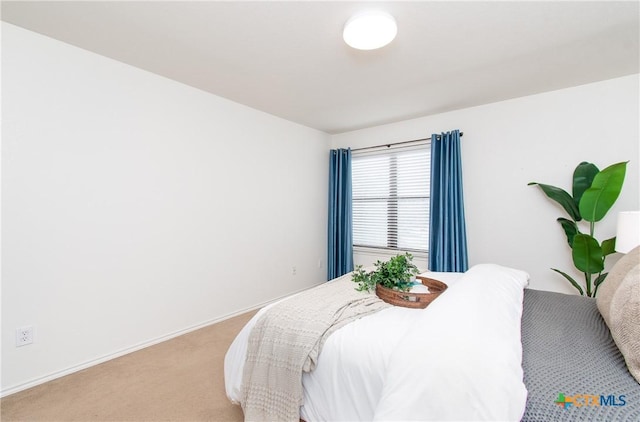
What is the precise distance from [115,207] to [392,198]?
2.98m

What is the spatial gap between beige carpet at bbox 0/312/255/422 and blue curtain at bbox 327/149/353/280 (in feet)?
6.79

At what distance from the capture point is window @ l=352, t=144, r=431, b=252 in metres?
3.61

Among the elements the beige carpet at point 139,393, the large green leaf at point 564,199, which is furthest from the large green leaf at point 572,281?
the beige carpet at point 139,393

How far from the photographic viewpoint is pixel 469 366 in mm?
875

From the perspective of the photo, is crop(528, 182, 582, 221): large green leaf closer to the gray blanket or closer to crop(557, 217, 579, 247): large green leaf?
crop(557, 217, 579, 247): large green leaf

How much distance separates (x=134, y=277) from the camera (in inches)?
92.8

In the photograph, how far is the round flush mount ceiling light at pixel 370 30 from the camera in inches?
65.9

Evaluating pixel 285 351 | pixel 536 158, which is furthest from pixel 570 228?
pixel 285 351

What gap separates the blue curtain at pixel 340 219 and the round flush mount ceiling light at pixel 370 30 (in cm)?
229

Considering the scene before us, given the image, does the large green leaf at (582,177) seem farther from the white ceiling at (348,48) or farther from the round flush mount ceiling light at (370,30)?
the round flush mount ceiling light at (370,30)

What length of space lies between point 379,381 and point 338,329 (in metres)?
0.28

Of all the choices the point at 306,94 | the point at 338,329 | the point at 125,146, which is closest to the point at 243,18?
the point at 306,94

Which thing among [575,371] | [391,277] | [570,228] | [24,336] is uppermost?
[570,228]

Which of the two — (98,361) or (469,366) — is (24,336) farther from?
A: (469,366)
